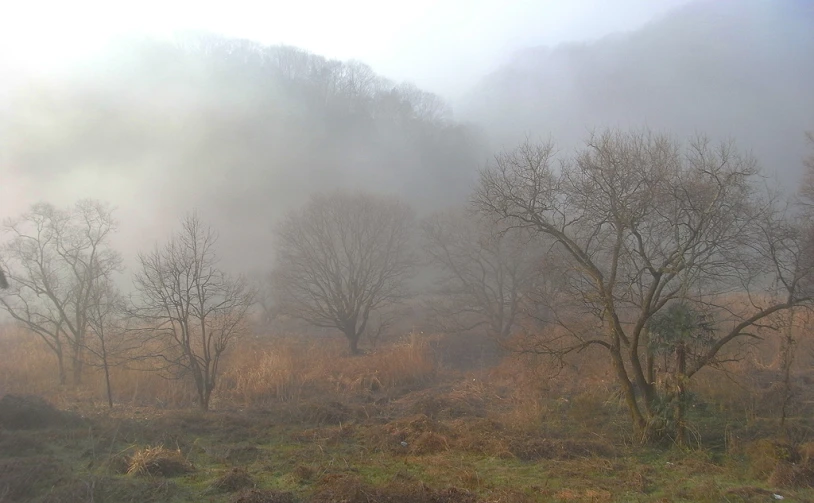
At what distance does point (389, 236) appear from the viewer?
25859mm

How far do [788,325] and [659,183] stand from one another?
268 cm

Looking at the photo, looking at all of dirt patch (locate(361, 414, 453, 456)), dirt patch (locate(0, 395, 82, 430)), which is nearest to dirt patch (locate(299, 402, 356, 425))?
dirt patch (locate(361, 414, 453, 456))

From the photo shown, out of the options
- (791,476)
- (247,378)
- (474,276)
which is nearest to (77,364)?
(247,378)

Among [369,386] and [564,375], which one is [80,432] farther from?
[564,375]

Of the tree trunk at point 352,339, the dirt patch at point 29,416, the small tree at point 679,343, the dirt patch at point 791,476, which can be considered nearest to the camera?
the dirt patch at point 791,476

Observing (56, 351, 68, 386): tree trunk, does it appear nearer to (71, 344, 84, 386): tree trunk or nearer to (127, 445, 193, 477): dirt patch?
(71, 344, 84, 386): tree trunk

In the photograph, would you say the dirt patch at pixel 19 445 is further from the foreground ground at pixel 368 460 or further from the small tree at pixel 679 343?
the small tree at pixel 679 343

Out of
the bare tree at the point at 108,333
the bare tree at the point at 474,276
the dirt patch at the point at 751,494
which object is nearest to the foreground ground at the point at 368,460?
the dirt patch at the point at 751,494

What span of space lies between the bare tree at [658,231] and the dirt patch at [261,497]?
198 inches

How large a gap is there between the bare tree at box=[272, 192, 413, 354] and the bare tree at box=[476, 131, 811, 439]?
1596 centimetres

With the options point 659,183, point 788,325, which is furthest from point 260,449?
point 788,325

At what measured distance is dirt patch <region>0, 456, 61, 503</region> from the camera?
5.77m

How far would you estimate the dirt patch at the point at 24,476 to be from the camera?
18.9 ft

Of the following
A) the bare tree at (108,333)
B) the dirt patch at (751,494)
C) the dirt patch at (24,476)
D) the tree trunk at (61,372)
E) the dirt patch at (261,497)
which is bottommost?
the dirt patch at (751,494)
